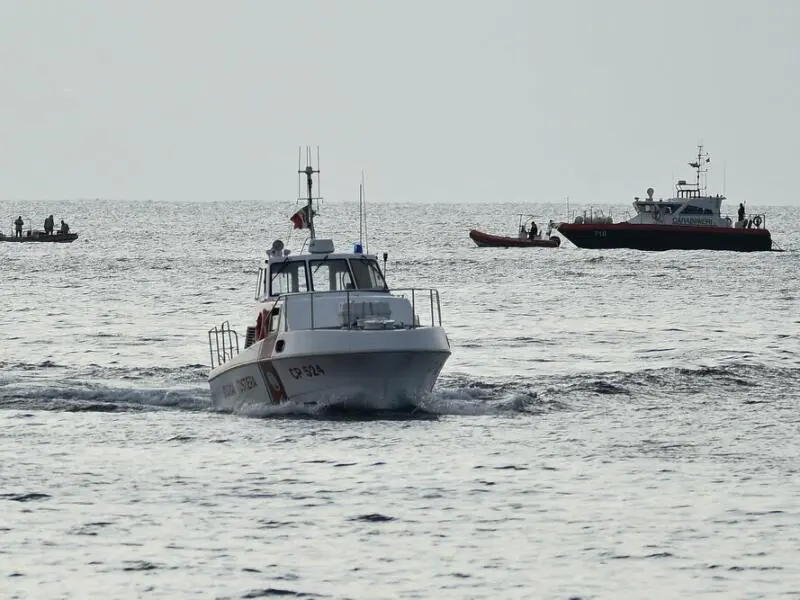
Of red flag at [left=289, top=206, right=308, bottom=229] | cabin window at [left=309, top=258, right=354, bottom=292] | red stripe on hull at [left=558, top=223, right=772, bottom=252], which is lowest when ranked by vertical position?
red stripe on hull at [left=558, top=223, right=772, bottom=252]

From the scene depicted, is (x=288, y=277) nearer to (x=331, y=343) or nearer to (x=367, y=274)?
(x=367, y=274)

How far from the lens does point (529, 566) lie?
596 inches

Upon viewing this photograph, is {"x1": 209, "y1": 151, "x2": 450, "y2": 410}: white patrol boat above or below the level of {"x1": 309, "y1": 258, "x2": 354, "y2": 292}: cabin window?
below

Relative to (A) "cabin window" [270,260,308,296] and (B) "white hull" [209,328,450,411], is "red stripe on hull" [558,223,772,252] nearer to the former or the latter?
(A) "cabin window" [270,260,308,296]

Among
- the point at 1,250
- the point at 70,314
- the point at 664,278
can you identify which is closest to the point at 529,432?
the point at 70,314

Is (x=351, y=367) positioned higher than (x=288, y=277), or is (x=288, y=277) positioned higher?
(x=288, y=277)

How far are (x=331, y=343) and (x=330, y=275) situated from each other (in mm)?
3232

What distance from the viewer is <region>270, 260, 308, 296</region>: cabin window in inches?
1048

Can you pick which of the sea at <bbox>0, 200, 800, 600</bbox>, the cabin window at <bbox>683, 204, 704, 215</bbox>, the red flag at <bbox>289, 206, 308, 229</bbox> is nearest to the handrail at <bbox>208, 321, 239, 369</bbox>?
the sea at <bbox>0, 200, 800, 600</bbox>

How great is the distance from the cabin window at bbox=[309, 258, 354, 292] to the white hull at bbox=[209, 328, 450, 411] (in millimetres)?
2038

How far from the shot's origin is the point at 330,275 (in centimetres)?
2670

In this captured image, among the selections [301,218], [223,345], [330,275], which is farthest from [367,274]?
[223,345]

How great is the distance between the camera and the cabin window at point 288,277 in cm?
2661

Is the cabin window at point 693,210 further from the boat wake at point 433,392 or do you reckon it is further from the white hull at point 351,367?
the white hull at point 351,367
